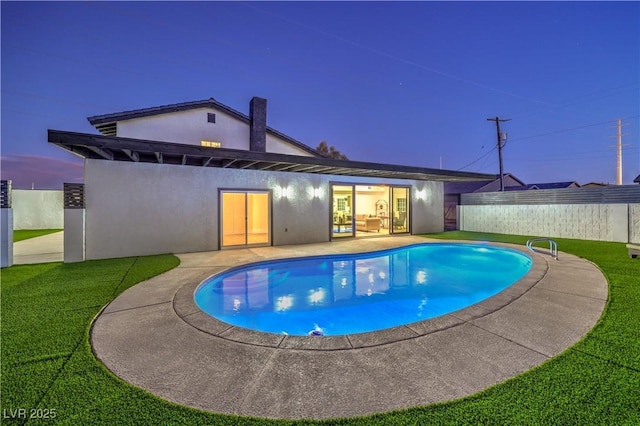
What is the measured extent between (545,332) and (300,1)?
21812 millimetres

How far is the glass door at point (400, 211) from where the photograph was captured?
13.9 metres

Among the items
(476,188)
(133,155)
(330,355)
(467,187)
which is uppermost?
A: (467,187)

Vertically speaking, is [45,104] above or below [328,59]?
below

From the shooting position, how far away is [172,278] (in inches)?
224

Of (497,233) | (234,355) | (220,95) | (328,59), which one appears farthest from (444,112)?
(234,355)

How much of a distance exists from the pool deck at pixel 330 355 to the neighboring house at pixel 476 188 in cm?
1709

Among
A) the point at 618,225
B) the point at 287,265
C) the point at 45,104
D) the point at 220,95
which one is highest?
the point at 220,95

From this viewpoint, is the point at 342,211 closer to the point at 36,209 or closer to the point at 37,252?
the point at 37,252

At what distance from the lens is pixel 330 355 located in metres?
2.75

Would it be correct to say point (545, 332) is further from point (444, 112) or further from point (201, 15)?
point (444, 112)

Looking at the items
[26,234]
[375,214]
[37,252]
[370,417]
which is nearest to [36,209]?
[26,234]

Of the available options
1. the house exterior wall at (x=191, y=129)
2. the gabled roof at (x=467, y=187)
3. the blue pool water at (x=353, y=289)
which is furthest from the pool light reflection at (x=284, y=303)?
the gabled roof at (x=467, y=187)

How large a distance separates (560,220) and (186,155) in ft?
48.6

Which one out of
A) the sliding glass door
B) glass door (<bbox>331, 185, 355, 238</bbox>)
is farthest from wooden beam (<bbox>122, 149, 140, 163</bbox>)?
glass door (<bbox>331, 185, 355, 238</bbox>)
